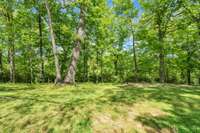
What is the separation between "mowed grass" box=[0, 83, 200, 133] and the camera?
6.14 meters

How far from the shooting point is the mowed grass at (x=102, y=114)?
242 inches

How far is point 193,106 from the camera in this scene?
26.5ft

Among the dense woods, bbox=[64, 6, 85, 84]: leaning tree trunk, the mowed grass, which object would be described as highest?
the dense woods

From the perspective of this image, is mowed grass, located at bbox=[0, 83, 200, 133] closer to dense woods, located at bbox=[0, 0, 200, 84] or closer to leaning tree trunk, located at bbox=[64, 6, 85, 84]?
leaning tree trunk, located at bbox=[64, 6, 85, 84]

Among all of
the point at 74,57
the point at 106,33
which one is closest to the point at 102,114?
the point at 74,57

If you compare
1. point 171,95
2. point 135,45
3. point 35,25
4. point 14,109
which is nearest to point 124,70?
point 135,45

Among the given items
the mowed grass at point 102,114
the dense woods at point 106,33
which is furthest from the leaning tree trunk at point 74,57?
the mowed grass at point 102,114

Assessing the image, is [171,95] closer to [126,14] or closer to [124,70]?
[126,14]

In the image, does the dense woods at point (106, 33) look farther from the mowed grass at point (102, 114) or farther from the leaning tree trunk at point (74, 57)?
the mowed grass at point (102, 114)

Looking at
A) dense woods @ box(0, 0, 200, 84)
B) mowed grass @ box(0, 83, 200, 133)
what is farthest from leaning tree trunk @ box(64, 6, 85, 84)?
mowed grass @ box(0, 83, 200, 133)

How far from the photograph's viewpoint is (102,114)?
267 inches

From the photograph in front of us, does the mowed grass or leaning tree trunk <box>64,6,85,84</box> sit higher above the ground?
leaning tree trunk <box>64,6,85,84</box>

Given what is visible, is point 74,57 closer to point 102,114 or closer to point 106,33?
point 102,114

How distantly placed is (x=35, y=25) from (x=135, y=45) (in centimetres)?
1339
